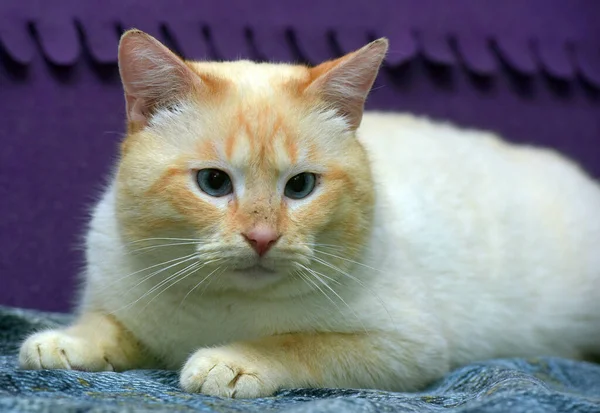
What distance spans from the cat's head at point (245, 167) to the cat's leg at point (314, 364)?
0.14 meters

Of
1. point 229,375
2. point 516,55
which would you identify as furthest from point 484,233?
point 516,55

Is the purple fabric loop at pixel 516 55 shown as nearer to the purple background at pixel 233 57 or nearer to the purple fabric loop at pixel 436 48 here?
the purple background at pixel 233 57

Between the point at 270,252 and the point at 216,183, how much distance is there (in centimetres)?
18

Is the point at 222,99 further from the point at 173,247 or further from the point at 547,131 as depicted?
the point at 547,131

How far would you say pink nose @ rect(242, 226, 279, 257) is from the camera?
1.48 m

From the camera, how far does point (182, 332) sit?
1769 millimetres

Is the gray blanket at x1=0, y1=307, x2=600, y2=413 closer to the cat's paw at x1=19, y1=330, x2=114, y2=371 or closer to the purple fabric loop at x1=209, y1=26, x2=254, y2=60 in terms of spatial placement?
the cat's paw at x1=19, y1=330, x2=114, y2=371

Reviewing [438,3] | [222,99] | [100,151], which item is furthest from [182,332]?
[438,3]

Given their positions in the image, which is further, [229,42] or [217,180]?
[229,42]

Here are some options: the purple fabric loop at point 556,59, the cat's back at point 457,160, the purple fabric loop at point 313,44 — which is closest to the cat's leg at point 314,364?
the cat's back at point 457,160

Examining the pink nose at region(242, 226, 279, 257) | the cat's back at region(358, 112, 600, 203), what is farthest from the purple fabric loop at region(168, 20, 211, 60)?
the pink nose at region(242, 226, 279, 257)

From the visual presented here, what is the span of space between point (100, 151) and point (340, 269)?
1.40m

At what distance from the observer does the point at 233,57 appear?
9.23 ft

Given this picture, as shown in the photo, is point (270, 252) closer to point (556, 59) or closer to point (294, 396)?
point (294, 396)
